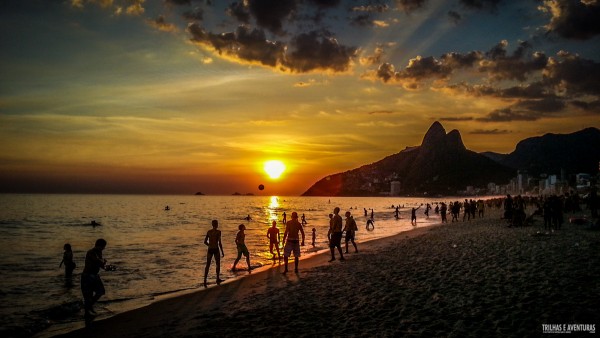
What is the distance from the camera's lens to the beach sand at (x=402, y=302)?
6.95m

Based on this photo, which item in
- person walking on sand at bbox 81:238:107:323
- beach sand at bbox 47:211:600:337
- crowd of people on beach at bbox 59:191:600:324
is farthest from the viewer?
crowd of people on beach at bbox 59:191:600:324

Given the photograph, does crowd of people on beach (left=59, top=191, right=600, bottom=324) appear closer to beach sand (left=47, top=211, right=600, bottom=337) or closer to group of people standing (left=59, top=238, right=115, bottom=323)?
group of people standing (left=59, top=238, right=115, bottom=323)

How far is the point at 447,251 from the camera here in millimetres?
16516

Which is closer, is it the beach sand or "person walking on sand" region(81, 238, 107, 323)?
the beach sand

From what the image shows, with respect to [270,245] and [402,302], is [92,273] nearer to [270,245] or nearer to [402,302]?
[402,302]

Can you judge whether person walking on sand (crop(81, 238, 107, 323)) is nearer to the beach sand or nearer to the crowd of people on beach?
the crowd of people on beach

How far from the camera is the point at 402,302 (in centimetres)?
868

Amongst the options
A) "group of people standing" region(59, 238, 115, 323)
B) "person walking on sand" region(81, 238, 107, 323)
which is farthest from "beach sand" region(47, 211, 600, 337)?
"person walking on sand" region(81, 238, 107, 323)

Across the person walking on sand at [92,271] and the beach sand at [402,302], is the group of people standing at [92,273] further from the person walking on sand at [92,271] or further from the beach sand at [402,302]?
the beach sand at [402,302]

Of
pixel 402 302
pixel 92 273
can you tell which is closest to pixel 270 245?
pixel 92 273

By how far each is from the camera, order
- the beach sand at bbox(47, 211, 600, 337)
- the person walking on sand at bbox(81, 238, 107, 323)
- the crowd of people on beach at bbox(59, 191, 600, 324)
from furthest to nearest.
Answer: the crowd of people on beach at bbox(59, 191, 600, 324) → the person walking on sand at bbox(81, 238, 107, 323) → the beach sand at bbox(47, 211, 600, 337)

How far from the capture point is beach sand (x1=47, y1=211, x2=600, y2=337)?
6.95 metres

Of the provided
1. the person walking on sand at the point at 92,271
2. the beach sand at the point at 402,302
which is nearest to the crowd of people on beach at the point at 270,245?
the person walking on sand at the point at 92,271

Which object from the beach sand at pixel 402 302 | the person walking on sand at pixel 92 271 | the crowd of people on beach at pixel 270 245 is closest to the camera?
the beach sand at pixel 402 302
